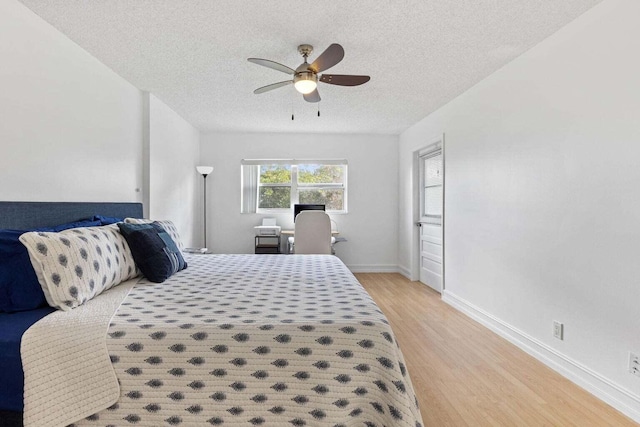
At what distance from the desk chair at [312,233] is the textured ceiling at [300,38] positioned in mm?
1401

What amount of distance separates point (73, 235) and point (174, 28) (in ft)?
5.22

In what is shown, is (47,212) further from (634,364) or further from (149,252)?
(634,364)

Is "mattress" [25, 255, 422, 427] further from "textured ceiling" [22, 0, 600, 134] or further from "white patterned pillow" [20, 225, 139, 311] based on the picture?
"textured ceiling" [22, 0, 600, 134]

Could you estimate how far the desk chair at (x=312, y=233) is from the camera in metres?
4.34

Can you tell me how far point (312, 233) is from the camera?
14.3 feet

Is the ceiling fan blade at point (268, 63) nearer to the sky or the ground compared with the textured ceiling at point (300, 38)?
nearer to the ground

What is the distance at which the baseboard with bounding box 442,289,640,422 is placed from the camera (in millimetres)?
1987

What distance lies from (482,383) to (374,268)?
3.83 m

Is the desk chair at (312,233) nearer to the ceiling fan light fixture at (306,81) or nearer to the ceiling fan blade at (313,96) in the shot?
the ceiling fan blade at (313,96)

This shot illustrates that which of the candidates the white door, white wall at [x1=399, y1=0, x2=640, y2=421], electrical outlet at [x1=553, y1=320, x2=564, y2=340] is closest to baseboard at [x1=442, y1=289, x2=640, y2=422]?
white wall at [x1=399, y1=0, x2=640, y2=421]

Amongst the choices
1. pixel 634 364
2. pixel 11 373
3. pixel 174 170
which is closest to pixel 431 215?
pixel 634 364

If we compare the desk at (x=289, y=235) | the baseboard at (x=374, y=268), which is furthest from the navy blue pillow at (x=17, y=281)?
the baseboard at (x=374, y=268)

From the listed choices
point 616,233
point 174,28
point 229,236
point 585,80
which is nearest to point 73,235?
point 174,28

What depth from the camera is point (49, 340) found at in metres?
1.40
